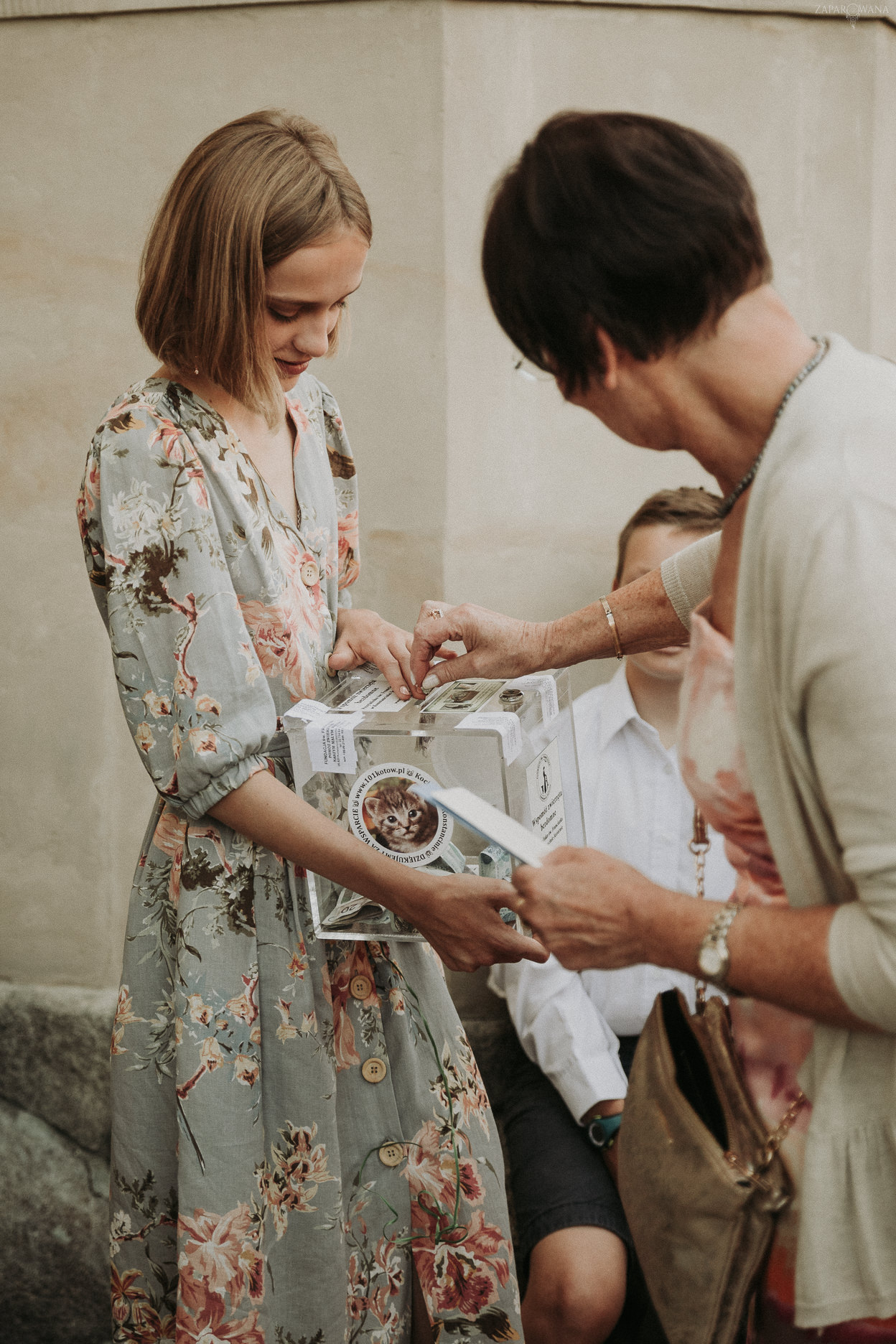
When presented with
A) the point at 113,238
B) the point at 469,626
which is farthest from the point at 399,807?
the point at 113,238

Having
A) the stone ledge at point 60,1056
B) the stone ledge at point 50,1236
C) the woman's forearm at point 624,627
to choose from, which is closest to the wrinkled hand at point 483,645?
the woman's forearm at point 624,627

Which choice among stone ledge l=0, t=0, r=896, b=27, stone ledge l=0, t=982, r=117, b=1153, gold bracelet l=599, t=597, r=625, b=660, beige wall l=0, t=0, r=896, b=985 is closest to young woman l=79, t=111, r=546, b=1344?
gold bracelet l=599, t=597, r=625, b=660

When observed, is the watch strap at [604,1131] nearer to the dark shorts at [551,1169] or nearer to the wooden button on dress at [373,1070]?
the dark shorts at [551,1169]

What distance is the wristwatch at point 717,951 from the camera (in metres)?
0.88

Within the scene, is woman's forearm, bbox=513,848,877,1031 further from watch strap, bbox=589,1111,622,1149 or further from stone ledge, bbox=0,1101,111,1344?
stone ledge, bbox=0,1101,111,1344

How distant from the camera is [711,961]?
88 cm

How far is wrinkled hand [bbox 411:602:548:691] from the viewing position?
1.51 metres

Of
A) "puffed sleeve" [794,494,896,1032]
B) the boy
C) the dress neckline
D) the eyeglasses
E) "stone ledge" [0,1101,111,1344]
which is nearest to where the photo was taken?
"puffed sleeve" [794,494,896,1032]

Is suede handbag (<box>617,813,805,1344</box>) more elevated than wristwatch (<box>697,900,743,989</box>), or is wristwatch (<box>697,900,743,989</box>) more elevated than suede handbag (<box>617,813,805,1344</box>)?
wristwatch (<box>697,900,743,989</box>)

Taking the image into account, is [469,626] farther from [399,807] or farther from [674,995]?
[674,995]

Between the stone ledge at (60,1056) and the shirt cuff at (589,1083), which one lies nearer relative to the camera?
the shirt cuff at (589,1083)

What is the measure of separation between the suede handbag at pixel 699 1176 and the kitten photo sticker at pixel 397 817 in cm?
33

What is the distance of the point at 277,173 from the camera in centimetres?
131

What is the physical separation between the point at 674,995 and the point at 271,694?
57 centimetres
